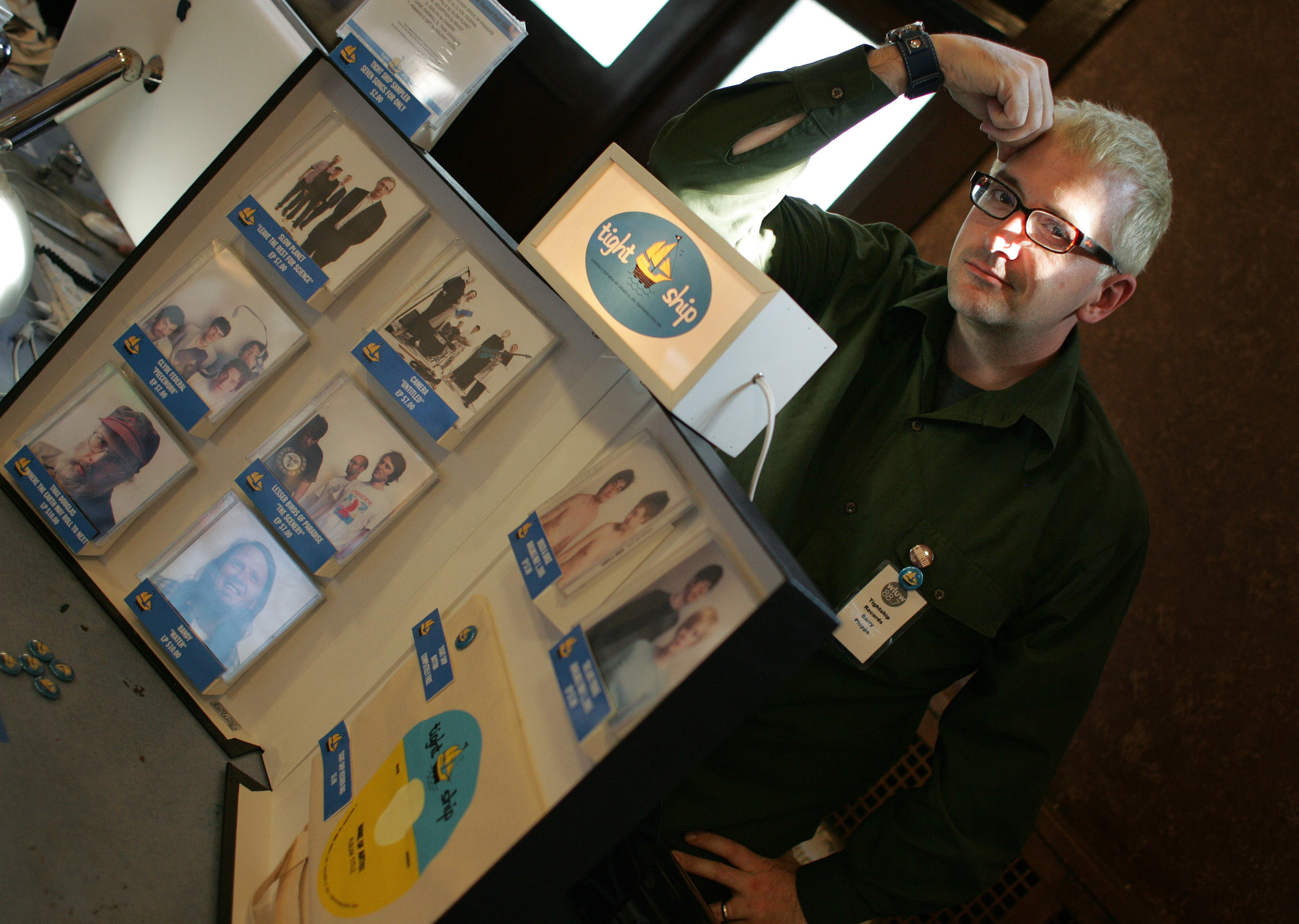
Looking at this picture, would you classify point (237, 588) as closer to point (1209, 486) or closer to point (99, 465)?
point (99, 465)

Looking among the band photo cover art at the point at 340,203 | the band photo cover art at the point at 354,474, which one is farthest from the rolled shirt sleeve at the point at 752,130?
the band photo cover art at the point at 354,474

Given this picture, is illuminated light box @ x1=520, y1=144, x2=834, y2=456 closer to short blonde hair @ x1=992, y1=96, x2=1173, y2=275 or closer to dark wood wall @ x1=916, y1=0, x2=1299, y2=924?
short blonde hair @ x1=992, y1=96, x2=1173, y2=275

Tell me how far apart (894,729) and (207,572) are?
1251 mm

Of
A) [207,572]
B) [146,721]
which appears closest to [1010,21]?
[207,572]

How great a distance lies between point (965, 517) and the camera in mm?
1312

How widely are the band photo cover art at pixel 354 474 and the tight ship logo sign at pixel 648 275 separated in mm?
414

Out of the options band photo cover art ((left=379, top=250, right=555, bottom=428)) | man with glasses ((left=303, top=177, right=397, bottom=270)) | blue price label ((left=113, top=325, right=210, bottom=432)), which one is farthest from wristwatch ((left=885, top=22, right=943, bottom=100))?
blue price label ((left=113, top=325, right=210, bottom=432))

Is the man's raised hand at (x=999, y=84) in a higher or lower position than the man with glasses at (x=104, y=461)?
lower

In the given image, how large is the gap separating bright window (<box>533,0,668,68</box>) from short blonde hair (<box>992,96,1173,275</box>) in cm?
120

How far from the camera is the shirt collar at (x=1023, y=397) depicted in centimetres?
129

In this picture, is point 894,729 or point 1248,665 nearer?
point 894,729

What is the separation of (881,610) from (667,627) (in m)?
0.60

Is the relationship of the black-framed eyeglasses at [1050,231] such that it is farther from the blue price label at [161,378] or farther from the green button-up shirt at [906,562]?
the blue price label at [161,378]

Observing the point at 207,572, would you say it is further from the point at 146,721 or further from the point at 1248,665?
the point at 1248,665
